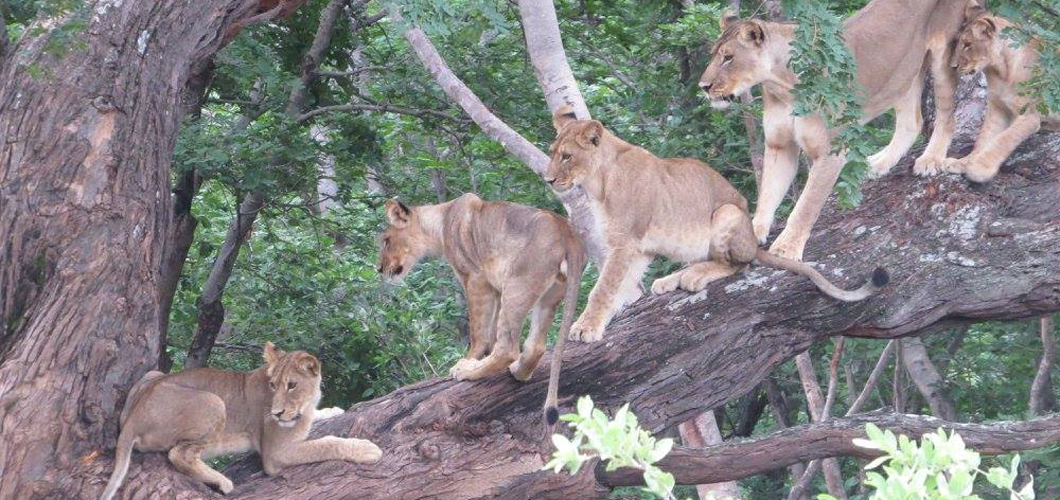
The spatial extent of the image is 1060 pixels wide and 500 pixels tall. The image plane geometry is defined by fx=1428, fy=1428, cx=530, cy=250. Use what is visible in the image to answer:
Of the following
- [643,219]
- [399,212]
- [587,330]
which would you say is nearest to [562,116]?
[643,219]

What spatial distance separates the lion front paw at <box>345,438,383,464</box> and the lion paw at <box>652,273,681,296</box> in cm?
164

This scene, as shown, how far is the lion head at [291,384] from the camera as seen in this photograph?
20.5ft

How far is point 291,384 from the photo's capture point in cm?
641

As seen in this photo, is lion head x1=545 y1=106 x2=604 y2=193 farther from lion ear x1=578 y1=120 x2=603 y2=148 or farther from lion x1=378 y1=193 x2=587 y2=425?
lion x1=378 y1=193 x2=587 y2=425

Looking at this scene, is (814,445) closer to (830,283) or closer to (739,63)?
(830,283)

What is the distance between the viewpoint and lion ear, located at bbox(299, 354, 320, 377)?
6477mm

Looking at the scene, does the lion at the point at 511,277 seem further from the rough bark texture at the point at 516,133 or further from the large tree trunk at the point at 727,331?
the rough bark texture at the point at 516,133

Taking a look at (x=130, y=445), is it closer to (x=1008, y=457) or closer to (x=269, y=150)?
(x=269, y=150)

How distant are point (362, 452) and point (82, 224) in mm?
1548

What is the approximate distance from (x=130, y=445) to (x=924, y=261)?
3684 millimetres

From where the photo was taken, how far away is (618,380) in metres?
6.48

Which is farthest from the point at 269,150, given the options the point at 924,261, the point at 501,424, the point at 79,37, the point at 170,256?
the point at 924,261

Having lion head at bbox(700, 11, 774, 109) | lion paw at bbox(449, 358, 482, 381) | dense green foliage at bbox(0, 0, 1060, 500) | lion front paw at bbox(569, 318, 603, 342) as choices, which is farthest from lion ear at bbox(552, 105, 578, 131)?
dense green foliage at bbox(0, 0, 1060, 500)

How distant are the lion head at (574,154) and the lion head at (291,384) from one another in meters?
1.42
